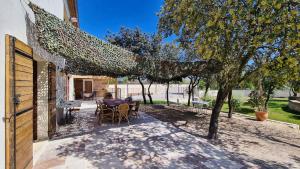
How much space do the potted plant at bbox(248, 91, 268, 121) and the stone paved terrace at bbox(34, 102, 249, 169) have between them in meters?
5.52

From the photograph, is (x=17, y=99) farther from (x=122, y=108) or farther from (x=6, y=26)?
(x=122, y=108)

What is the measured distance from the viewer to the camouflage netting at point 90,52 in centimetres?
389

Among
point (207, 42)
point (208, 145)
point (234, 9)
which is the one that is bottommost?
point (208, 145)

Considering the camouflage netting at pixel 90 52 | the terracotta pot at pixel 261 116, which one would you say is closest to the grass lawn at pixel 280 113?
the terracotta pot at pixel 261 116

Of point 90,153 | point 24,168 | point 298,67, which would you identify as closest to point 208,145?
point 298,67

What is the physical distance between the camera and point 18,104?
2.63 metres

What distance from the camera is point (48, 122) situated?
16.8 feet

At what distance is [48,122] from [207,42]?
4.99 meters

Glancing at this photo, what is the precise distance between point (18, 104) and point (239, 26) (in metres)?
4.71

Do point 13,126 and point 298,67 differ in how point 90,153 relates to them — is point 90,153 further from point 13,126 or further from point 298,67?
point 298,67

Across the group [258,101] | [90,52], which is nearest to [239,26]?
[90,52]

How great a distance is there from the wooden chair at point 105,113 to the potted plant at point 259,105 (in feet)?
25.6

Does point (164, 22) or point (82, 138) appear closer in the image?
point (82, 138)

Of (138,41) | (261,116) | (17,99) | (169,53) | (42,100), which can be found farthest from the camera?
(138,41)
